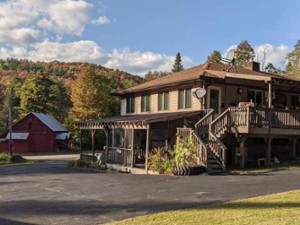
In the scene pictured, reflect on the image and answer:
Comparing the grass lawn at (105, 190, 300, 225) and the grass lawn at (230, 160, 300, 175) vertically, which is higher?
the grass lawn at (230, 160, 300, 175)

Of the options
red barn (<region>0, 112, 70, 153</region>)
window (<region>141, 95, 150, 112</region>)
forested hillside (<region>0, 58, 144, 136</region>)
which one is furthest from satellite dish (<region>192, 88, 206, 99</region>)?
red barn (<region>0, 112, 70, 153</region>)

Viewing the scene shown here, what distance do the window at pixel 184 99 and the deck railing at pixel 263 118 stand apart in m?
4.77

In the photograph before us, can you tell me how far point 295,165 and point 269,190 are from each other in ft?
29.7

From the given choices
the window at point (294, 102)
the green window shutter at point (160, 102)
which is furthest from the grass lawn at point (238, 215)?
the window at point (294, 102)

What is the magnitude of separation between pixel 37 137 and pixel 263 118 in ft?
146

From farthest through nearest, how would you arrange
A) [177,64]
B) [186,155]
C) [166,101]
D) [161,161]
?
[177,64], [166,101], [161,161], [186,155]

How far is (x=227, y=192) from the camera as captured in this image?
1246 cm

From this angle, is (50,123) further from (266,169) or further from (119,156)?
(266,169)

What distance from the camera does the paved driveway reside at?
33.0 feet

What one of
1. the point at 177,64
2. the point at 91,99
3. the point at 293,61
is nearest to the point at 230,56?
the point at 91,99

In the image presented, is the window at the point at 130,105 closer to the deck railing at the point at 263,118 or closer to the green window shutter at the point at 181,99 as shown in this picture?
the green window shutter at the point at 181,99

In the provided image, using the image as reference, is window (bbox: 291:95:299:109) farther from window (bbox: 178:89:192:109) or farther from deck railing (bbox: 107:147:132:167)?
deck railing (bbox: 107:147:132:167)

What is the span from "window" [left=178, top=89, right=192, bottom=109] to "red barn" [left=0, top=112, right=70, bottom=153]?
36.4 meters

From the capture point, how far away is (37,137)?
59.9 metres
